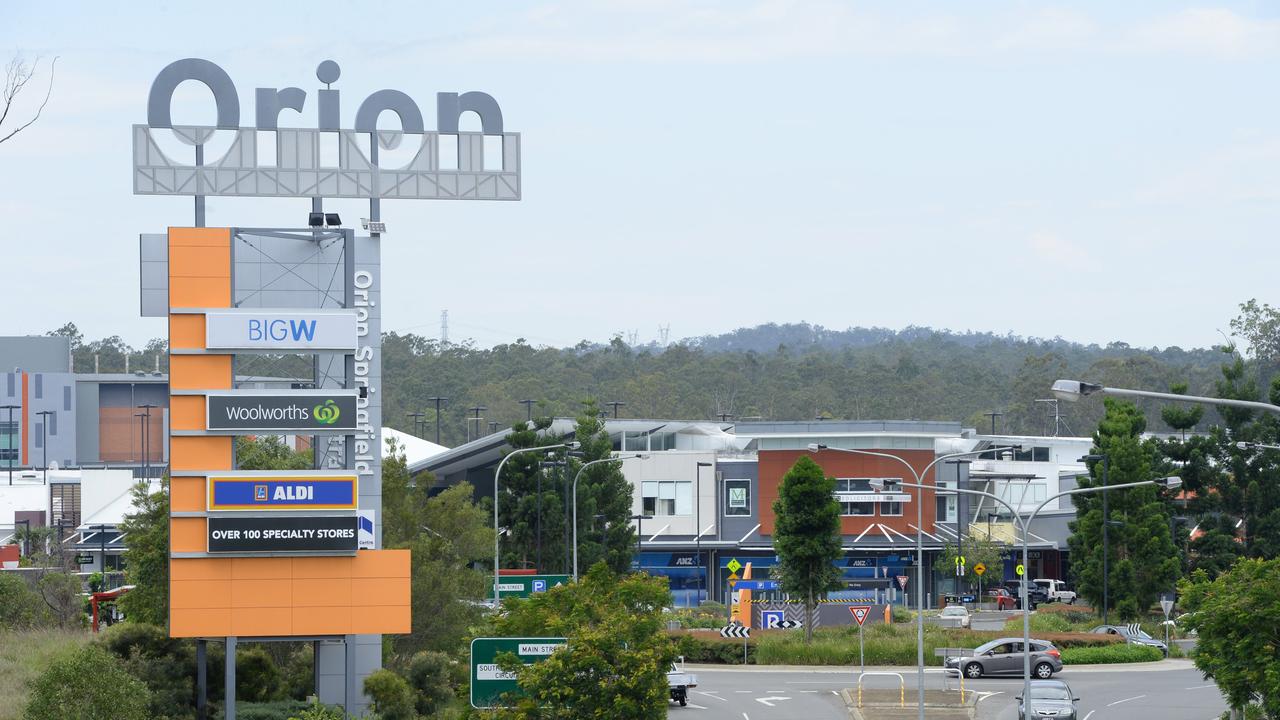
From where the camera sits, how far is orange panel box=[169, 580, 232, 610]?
108 feet

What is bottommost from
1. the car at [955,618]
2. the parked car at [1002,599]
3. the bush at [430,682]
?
the parked car at [1002,599]

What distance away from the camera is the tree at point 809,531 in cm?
5909

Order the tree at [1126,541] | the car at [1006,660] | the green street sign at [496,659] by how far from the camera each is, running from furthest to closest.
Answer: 1. the tree at [1126,541]
2. the car at [1006,660]
3. the green street sign at [496,659]

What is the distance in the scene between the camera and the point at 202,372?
33.6 metres

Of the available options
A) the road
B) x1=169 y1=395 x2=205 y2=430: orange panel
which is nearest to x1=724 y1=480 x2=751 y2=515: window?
the road

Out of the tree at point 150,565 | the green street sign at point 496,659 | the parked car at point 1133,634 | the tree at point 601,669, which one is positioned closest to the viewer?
the tree at point 601,669

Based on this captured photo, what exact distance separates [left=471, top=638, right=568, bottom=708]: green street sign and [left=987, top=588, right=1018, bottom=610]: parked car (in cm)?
6436

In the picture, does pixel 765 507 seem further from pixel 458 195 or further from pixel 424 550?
pixel 458 195

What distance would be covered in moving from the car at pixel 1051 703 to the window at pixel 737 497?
172 ft

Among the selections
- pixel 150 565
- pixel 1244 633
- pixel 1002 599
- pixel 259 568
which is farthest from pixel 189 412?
pixel 1002 599

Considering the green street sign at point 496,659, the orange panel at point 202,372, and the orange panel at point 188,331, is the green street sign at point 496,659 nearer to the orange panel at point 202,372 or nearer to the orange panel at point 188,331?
the orange panel at point 202,372

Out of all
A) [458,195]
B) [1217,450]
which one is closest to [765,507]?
[1217,450]

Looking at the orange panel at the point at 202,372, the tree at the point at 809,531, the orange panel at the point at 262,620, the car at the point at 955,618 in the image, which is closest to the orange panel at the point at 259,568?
the orange panel at the point at 262,620

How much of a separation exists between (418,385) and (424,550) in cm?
12917
